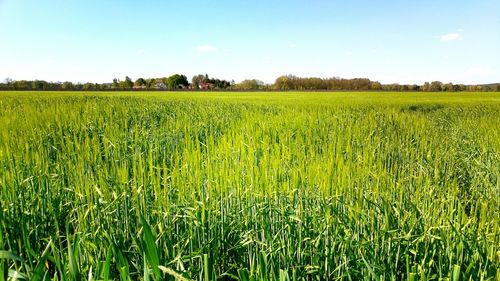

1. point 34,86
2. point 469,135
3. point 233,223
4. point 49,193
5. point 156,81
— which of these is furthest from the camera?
point 156,81

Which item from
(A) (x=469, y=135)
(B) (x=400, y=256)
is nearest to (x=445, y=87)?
(A) (x=469, y=135)

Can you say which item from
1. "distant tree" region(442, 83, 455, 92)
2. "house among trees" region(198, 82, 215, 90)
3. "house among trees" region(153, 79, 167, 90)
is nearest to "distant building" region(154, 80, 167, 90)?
"house among trees" region(153, 79, 167, 90)

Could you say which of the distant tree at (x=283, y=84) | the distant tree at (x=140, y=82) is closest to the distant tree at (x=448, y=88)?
the distant tree at (x=283, y=84)

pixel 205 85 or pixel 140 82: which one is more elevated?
pixel 140 82

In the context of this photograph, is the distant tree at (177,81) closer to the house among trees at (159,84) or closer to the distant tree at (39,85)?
the house among trees at (159,84)

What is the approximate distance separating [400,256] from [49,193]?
2122mm

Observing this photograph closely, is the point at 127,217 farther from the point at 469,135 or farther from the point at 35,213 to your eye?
the point at 469,135

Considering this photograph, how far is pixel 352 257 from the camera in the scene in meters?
1.66

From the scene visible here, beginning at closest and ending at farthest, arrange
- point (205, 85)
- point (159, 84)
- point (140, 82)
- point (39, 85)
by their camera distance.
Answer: point (39, 85) → point (205, 85) → point (159, 84) → point (140, 82)

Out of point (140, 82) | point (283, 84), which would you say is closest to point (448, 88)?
point (283, 84)

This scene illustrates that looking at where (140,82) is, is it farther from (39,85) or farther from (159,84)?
(39,85)

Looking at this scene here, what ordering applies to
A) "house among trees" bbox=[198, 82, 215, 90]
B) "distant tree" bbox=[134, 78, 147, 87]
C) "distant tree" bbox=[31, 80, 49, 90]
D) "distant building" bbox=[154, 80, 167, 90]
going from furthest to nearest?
"distant tree" bbox=[134, 78, 147, 87] < "distant building" bbox=[154, 80, 167, 90] < "house among trees" bbox=[198, 82, 215, 90] < "distant tree" bbox=[31, 80, 49, 90]

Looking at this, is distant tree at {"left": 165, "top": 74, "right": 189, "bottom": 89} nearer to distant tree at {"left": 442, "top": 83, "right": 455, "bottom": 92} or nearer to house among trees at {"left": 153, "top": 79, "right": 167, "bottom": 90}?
house among trees at {"left": 153, "top": 79, "right": 167, "bottom": 90}

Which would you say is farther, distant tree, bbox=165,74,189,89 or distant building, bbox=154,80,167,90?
distant tree, bbox=165,74,189,89
